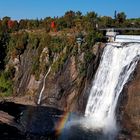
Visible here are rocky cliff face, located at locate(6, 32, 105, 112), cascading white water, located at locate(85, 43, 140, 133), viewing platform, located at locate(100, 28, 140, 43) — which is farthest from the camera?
A: viewing platform, located at locate(100, 28, 140, 43)

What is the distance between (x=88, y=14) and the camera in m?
75.4

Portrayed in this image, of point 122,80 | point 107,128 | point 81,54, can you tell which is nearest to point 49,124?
point 107,128

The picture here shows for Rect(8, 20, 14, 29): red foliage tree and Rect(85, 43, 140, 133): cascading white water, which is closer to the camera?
Rect(85, 43, 140, 133): cascading white water

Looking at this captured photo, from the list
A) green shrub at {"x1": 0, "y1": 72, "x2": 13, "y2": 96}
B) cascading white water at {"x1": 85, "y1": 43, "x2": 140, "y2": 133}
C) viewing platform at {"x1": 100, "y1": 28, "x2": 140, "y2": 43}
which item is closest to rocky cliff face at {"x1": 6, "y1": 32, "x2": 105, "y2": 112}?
green shrub at {"x1": 0, "y1": 72, "x2": 13, "y2": 96}

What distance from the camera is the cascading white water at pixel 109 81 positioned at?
51.8 meters

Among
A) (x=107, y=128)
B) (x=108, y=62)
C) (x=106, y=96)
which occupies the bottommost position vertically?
(x=107, y=128)

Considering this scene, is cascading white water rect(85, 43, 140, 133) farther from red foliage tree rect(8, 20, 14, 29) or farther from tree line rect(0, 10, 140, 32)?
red foliage tree rect(8, 20, 14, 29)

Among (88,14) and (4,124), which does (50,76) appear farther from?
(4,124)

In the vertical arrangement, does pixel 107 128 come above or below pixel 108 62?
below

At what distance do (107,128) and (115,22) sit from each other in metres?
28.4

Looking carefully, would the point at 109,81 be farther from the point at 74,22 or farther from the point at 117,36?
the point at 74,22

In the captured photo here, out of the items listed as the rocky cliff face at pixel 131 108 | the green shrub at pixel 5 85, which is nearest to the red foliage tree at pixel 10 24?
the green shrub at pixel 5 85

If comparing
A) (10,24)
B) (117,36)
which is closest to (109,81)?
(117,36)

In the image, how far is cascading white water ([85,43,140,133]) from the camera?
51844mm
